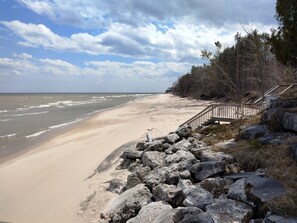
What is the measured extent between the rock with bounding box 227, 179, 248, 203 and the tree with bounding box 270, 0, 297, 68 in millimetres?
5486

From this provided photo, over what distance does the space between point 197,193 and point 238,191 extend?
906 millimetres

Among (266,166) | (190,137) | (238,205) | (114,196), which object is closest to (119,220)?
(114,196)

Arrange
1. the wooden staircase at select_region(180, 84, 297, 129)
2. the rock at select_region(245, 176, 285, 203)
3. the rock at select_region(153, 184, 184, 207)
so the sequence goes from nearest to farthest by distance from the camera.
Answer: the rock at select_region(245, 176, 285, 203) → the rock at select_region(153, 184, 184, 207) → the wooden staircase at select_region(180, 84, 297, 129)

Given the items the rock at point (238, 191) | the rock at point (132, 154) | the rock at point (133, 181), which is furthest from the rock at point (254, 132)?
the rock at point (132, 154)

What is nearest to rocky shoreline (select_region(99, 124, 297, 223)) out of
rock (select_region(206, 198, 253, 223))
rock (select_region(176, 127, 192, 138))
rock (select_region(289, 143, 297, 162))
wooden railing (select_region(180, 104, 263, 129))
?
rock (select_region(206, 198, 253, 223))

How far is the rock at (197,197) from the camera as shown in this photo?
639 cm

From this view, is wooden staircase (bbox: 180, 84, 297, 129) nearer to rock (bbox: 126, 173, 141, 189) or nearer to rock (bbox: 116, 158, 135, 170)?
rock (bbox: 116, 158, 135, 170)

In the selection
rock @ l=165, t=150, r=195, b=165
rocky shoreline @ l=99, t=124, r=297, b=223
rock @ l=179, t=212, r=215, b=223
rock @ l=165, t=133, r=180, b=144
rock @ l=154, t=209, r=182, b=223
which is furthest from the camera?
rock @ l=165, t=133, r=180, b=144

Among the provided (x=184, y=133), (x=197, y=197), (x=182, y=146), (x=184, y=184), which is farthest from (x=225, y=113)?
(x=197, y=197)

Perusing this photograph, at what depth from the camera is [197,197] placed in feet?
21.7

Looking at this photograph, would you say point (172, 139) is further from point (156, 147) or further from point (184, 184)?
point (184, 184)

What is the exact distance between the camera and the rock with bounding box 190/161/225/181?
7941 mm

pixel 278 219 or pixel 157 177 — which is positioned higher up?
pixel 278 219

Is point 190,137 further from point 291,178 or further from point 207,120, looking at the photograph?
point 291,178
